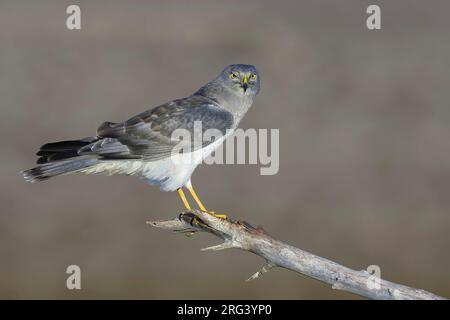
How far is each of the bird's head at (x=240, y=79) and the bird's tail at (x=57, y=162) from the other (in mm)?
2047

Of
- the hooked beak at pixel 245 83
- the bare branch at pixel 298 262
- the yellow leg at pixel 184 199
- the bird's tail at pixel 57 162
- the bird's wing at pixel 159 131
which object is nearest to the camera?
the bare branch at pixel 298 262

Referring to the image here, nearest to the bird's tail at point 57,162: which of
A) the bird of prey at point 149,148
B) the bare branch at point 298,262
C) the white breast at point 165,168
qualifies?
the bird of prey at point 149,148

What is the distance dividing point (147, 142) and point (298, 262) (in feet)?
7.60

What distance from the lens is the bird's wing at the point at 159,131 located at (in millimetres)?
8258

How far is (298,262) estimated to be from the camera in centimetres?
721

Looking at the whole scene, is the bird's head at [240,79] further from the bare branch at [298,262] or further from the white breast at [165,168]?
the bare branch at [298,262]

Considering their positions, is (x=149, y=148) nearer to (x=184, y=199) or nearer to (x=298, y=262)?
(x=184, y=199)

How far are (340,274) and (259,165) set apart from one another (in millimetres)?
10616

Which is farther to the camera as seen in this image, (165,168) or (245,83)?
(245,83)

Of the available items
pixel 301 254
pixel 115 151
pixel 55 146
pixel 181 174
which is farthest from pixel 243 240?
pixel 55 146

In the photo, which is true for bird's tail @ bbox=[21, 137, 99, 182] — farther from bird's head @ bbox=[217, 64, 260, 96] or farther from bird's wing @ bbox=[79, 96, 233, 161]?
bird's head @ bbox=[217, 64, 260, 96]

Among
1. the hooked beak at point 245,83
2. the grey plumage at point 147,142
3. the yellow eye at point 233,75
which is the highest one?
the yellow eye at point 233,75

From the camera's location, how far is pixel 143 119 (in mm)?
8672

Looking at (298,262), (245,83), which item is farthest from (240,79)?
(298,262)
